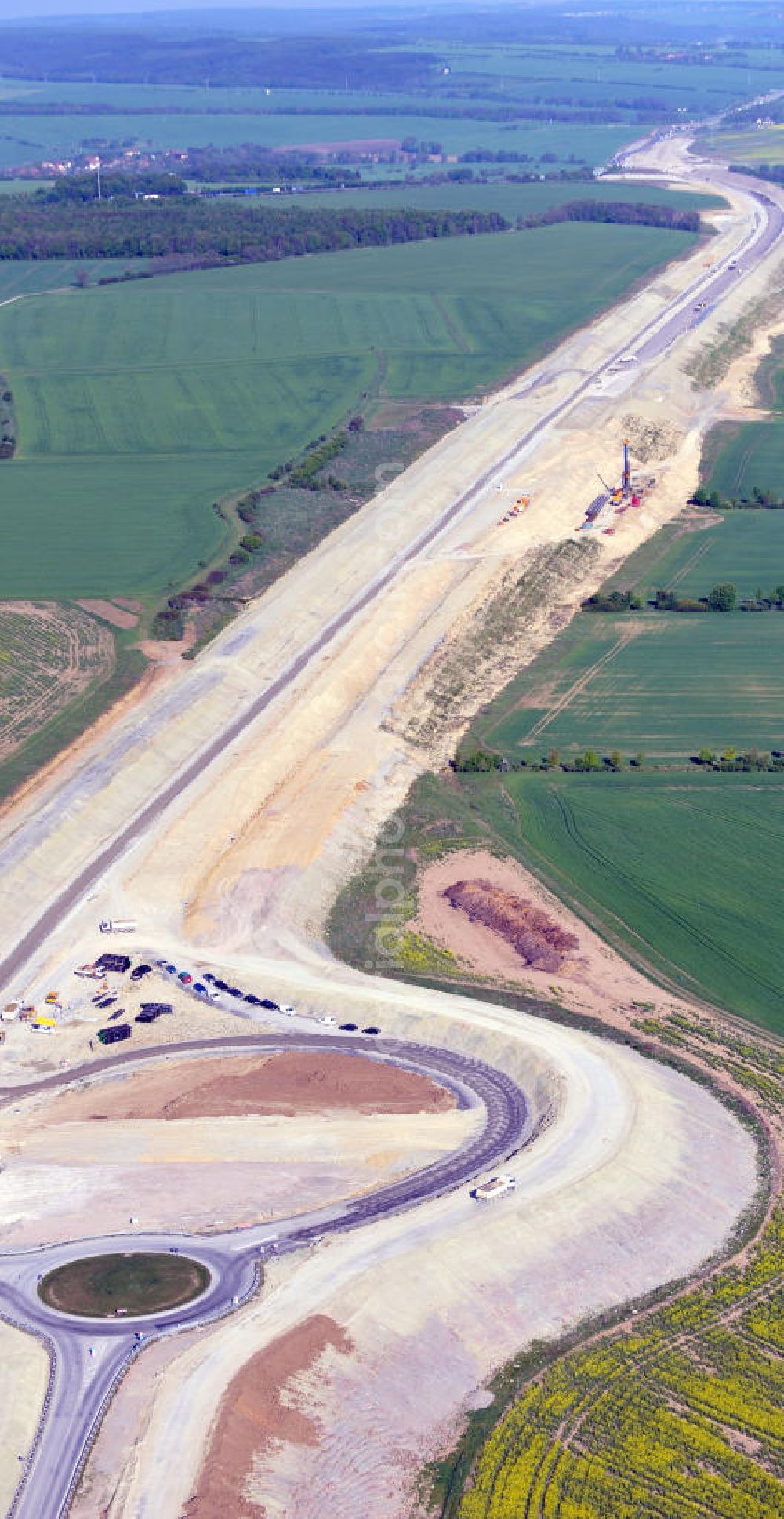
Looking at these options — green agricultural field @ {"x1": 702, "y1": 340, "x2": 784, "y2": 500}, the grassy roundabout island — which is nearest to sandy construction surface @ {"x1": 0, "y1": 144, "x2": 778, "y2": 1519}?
the grassy roundabout island

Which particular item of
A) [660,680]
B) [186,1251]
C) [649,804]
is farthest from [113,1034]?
[660,680]

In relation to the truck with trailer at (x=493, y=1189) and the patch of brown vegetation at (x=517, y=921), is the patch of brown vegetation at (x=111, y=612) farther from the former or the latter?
the truck with trailer at (x=493, y=1189)

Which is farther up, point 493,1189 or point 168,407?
point 168,407

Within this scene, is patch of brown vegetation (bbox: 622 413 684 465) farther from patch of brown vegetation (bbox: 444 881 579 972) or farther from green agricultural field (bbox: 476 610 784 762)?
patch of brown vegetation (bbox: 444 881 579 972)

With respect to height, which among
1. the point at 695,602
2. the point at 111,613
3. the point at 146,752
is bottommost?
the point at 146,752

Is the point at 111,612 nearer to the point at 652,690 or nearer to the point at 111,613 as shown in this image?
the point at 111,613

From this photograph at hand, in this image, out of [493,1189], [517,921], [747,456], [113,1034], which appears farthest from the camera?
[747,456]
